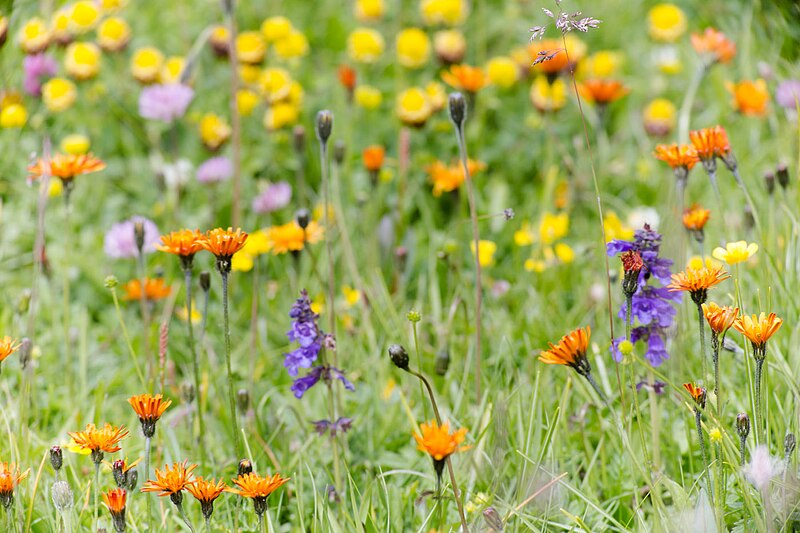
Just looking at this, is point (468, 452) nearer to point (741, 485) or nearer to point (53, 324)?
point (741, 485)

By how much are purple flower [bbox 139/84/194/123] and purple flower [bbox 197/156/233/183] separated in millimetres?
189

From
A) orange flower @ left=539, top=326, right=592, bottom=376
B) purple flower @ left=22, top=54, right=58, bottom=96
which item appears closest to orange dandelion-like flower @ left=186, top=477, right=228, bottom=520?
orange flower @ left=539, top=326, right=592, bottom=376

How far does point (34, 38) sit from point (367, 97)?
1.04 m

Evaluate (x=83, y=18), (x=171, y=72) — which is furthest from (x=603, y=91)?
(x=83, y=18)

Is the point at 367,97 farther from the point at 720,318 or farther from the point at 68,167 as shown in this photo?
the point at 720,318

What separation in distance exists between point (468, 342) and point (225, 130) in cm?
129

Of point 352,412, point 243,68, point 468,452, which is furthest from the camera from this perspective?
point 243,68

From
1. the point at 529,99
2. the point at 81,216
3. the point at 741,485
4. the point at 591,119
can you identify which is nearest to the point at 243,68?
the point at 81,216

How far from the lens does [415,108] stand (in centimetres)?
298

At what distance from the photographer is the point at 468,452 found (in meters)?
1.80

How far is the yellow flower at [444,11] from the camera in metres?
3.60

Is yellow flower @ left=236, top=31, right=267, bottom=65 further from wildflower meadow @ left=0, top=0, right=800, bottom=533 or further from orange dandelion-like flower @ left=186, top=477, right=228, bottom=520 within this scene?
orange dandelion-like flower @ left=186, top=477, right=228, bottom=520

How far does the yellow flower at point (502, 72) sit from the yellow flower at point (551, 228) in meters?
0.88

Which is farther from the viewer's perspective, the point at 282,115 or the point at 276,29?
the point at 276,29
